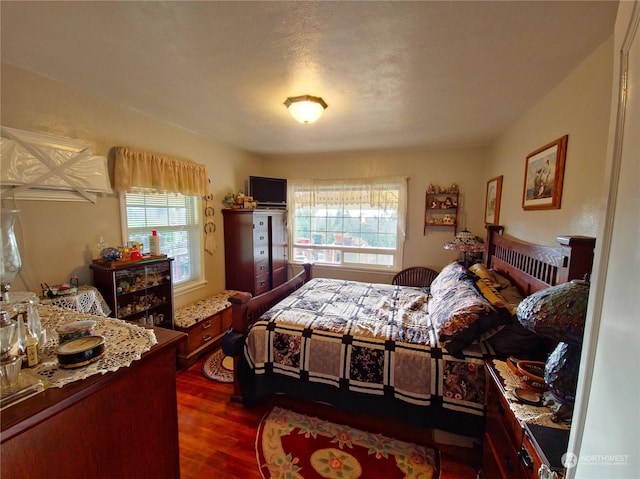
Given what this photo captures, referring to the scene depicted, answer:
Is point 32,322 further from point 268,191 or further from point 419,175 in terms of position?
point 419,175

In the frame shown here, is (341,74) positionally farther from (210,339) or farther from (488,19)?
(210,339)

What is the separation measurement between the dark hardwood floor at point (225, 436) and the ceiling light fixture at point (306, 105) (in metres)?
2.35

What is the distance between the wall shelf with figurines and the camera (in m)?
3.72

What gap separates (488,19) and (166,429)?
2285 mm

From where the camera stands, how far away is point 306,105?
2080 mm

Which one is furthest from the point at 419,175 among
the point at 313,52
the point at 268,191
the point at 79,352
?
the point at 79,352

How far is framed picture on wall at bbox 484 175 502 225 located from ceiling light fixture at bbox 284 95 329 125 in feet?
7.05

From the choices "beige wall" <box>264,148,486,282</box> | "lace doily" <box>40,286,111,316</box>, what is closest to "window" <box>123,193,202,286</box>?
"lace doily" <box>40,286,111,316</box>

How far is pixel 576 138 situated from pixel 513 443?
171 centimetres

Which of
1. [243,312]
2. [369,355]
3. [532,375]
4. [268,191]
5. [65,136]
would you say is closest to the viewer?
[532,375]

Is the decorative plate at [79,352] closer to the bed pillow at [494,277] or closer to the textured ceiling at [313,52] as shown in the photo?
the textured ceiling at [313,52]

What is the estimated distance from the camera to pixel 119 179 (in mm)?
2340

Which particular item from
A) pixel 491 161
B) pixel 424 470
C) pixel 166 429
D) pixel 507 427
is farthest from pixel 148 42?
pixel 491 161

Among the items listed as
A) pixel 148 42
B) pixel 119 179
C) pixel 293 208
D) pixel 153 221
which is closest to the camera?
pixel 148 42
